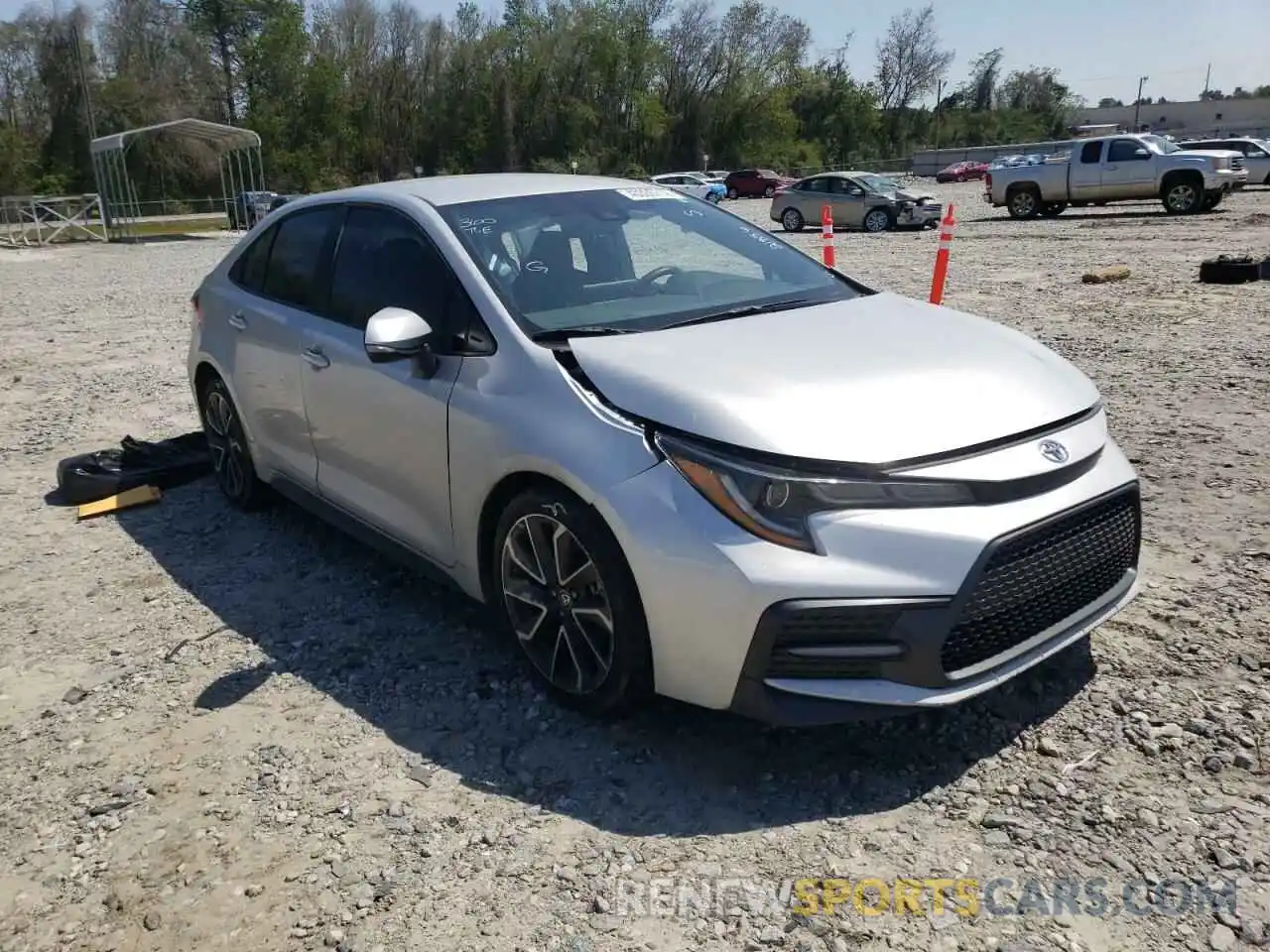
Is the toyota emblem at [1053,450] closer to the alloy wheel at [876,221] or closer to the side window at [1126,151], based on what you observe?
the side window at [1126,151]

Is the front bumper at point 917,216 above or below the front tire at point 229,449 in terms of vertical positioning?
above

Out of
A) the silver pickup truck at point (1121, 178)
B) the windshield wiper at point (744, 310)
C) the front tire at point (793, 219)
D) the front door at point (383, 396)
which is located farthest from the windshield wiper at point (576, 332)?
the front tire at point (793, 219)

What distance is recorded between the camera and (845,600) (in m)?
2.60

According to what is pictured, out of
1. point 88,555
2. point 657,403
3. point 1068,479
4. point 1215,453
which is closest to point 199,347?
point 88,555

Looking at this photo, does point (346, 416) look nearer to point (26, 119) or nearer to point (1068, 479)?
point (1068, 479)

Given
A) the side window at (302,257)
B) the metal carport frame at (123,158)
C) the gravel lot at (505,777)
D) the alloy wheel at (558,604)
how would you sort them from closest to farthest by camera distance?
the gravel lot at (505,777) → the alloy wheel at (558,604) → the side window at (302,257) → the metal carport frame at (123,158)

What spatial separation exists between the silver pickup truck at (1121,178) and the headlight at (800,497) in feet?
77.8

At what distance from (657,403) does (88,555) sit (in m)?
3.56

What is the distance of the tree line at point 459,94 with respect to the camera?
59.3 meters

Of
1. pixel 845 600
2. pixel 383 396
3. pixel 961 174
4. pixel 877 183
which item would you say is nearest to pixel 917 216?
pixel 877 183

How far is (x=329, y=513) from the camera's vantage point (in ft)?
14.4

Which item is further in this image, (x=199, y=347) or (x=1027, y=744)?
(x=199, y=347)

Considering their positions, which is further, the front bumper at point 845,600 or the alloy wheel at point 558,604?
the alloy wheel at point 558,604

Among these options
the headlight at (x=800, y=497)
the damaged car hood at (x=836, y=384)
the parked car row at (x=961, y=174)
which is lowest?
the headlight at (x=800, y=497)
